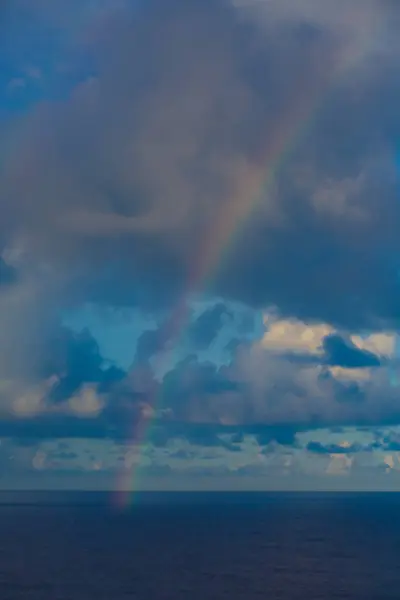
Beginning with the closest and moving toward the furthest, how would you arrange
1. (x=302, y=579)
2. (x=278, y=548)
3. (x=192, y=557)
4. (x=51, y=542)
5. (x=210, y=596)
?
(x=210, y=596)
(x=302, y=579)
(x=192, y=557)
(x=278, y=548)
(x=51, y=542)

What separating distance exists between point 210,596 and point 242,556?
175 ft

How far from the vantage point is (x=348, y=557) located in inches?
6270

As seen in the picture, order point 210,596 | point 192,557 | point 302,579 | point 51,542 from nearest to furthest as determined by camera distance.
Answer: point 210,596 → point 302,579 → point 192,557 → point 51,542

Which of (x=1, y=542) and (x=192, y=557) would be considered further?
(x=1, y=542)

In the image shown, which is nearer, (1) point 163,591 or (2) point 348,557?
(1) point 163,591

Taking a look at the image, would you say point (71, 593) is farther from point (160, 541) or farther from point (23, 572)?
point (160, 541)

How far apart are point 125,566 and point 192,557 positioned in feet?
67.3

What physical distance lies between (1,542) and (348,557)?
271ft

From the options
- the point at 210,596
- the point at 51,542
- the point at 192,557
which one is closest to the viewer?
the point at 210,596

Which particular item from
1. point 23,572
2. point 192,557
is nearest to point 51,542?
point 192,557

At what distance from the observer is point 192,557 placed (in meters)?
158

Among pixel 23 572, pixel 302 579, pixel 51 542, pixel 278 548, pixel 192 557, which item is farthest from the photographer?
pixel 51 542

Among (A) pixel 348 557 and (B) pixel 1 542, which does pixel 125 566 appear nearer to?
(A) pixel 348 557

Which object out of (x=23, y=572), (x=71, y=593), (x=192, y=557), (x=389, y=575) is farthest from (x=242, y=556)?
(x=71, y=593)
